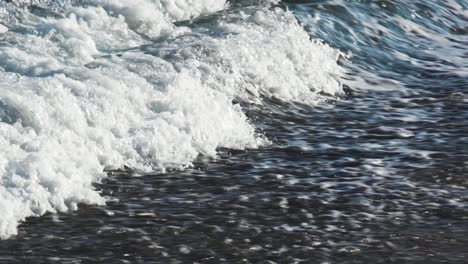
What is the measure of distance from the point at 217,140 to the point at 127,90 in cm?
126

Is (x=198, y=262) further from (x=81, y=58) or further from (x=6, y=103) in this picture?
(x=81, y=58)

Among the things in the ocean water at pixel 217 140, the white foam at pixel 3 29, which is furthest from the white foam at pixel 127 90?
the white foam at pixel 3 29

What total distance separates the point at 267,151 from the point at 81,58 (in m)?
3.00

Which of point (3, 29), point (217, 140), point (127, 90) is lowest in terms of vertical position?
point (217, 140)

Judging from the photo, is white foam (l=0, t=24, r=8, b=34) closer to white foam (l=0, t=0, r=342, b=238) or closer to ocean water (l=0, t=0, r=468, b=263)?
ocean water (l=0, t=0, r=468, b=263)

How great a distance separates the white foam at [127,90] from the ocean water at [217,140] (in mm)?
24

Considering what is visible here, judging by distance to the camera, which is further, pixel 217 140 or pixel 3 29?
pixel 3 29

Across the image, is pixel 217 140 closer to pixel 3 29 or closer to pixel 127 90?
pixel 127 90

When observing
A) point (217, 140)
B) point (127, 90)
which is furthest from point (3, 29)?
point (217, 140)

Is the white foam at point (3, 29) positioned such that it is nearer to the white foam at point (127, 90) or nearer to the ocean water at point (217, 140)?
the ocean water at point (217, 140)

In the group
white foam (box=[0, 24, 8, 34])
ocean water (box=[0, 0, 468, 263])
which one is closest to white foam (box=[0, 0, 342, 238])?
ocean water (box=[0, 0, 468, 263])

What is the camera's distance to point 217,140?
1193 centimetres

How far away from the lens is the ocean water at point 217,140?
29.1ft

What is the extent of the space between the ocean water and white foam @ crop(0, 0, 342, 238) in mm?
24
